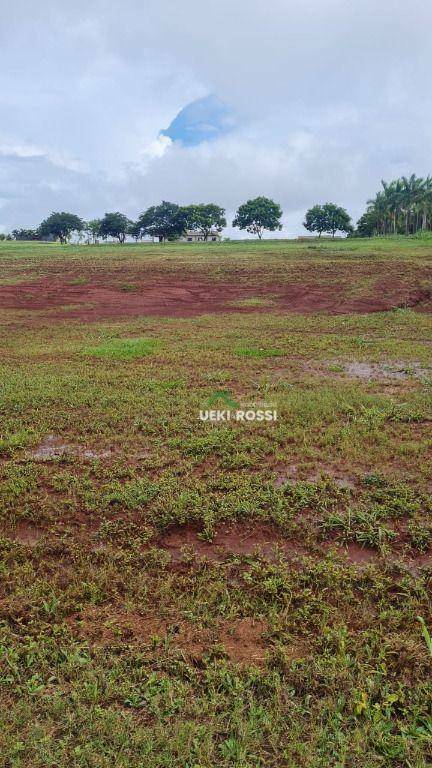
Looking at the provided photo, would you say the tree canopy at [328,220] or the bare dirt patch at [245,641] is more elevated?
the tree canopy at [328,220]

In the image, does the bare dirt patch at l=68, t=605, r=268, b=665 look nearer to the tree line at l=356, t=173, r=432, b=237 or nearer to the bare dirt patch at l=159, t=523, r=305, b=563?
the bare dirt patch at l=159, t=523, r=305, b=563

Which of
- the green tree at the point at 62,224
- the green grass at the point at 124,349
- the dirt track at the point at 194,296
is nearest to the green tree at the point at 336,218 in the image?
the green tree at the point at 62,224

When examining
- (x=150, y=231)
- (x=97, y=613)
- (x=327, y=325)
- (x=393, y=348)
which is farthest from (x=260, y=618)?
(x=150, y=231)

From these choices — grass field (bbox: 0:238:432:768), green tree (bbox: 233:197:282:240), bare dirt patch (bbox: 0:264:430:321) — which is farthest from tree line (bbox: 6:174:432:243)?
grass field (bbox: 0:238:432:768)

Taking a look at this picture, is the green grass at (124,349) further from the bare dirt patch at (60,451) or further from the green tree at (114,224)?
the green tree at (114,224)

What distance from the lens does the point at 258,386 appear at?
7.84m

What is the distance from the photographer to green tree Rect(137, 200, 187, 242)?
80.2 m

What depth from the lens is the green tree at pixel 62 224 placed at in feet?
280

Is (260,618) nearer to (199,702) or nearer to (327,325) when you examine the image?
(199,702)

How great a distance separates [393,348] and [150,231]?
260 feet

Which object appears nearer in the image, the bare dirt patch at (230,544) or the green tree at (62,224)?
the bare dirt patch at (230,544)

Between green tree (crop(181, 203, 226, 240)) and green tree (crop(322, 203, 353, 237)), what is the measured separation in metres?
20.1

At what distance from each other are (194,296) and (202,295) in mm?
508

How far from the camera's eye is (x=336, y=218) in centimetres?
7562
